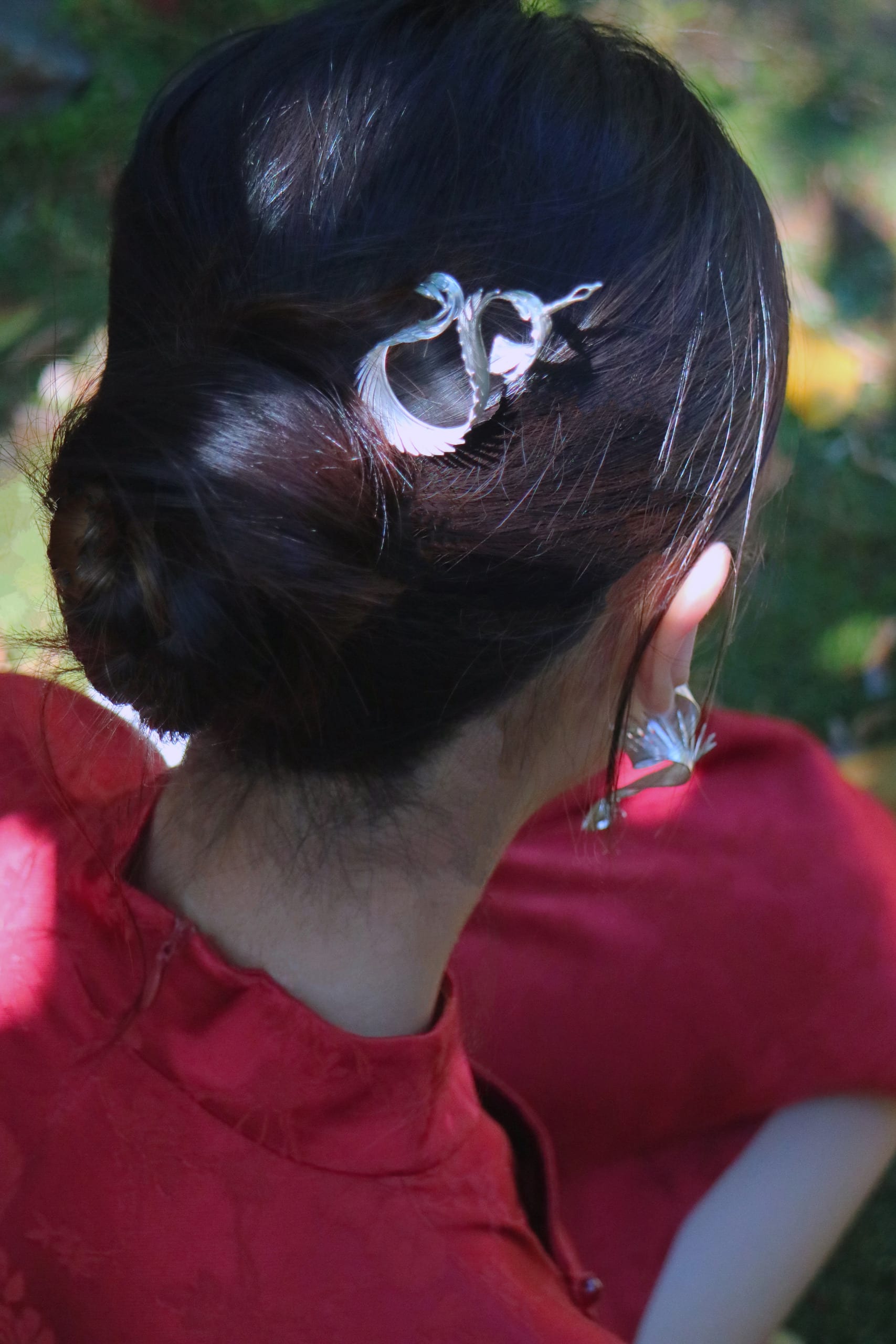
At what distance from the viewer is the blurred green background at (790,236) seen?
109 inches

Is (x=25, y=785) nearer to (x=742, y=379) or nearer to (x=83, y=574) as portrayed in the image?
(x=83, y=574)

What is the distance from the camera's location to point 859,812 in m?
1.75

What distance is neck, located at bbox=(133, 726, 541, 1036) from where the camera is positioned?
1.02m

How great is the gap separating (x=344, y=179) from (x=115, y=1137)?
739 mm

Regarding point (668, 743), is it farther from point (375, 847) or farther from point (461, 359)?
point (461, 359)

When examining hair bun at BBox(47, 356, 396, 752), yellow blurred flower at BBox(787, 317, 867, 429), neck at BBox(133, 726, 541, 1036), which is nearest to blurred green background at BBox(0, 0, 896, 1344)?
yellow blurred flower at BBox(787, 317, 867, 429)

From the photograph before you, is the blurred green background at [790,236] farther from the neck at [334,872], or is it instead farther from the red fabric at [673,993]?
the neck at [334,872]

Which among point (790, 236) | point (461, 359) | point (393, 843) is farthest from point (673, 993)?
point (790, 236)

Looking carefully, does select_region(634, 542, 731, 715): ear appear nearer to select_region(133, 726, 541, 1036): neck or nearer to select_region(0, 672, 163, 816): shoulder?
select_region(133, 726, 541, 1036): neck

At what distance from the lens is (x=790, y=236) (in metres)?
3.27

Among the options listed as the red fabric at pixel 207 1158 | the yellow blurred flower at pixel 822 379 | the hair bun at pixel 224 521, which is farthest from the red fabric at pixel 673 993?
the yellow blurred flower at pixel 822 379

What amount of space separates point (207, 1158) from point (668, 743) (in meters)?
0.52

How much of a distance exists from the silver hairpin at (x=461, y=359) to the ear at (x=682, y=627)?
0.24 meters

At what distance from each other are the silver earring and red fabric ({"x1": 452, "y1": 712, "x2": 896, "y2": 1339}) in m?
0.40
